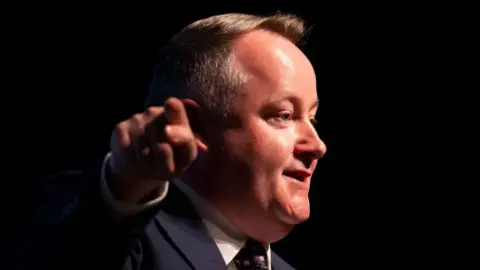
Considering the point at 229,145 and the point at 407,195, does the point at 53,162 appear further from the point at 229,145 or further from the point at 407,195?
the point at 407,195

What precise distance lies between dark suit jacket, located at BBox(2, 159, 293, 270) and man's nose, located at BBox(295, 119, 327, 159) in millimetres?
187

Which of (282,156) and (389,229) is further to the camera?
(389,229)

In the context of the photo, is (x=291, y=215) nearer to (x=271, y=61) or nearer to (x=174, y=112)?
(x=271, y=61)

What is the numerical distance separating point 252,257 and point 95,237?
0.32 metres

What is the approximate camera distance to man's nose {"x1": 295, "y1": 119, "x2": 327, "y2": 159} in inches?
37.6

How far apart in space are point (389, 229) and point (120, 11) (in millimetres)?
817

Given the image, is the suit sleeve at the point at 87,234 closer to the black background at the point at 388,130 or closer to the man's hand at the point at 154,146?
the man's hand at the point at 154,146

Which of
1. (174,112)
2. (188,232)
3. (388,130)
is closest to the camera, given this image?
(174,112)

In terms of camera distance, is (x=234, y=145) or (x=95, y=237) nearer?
(x=95, y=237)

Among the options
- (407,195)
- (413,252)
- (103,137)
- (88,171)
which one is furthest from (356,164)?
(88,171)

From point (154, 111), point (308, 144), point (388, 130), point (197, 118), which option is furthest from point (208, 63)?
point (388, 130)

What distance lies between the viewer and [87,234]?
689 millimetres

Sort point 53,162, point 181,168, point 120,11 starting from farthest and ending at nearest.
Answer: point 120,11, point 53,162, point 181,168

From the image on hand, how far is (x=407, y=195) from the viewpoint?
1567 millimetres
